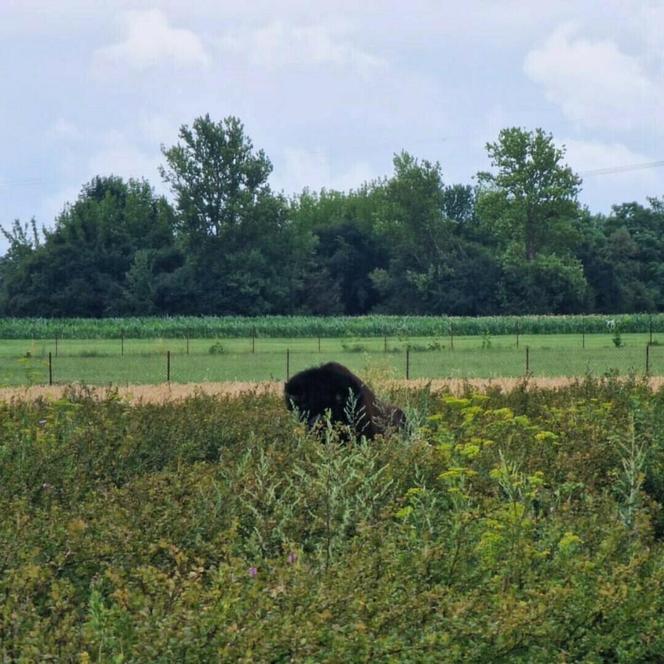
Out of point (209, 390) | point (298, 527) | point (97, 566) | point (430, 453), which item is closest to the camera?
point (97, 566)

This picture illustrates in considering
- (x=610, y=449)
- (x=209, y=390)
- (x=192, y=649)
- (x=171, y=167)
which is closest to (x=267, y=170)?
(x=171, y=167)

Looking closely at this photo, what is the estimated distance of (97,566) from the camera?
6.51 meters

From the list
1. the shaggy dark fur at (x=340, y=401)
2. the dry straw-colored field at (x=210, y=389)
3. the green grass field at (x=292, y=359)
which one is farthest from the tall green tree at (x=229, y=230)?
the shaggy dark fur at (x=340, y=401)

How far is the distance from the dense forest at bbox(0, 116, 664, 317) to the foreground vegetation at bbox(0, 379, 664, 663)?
236ft

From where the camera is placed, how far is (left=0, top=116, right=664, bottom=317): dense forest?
272 ft

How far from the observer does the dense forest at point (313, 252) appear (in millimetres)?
82938

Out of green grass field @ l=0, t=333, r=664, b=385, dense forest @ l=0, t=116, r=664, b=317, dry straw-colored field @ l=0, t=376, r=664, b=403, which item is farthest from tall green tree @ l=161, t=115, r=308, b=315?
dry straw-colored field @ l=0, t=376, r=664, b=403

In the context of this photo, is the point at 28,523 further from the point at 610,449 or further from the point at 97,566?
the point at 610,449

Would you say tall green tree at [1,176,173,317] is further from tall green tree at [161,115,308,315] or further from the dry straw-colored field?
the dry straw-colored field

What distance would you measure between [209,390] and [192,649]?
19906mm

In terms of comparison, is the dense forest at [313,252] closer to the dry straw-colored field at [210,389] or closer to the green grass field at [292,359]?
the green grass field at [292,359]

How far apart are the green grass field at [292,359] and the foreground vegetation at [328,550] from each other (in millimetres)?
16881

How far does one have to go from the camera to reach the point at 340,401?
40.9 ft

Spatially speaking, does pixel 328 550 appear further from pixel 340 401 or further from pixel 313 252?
pixel 313 252
